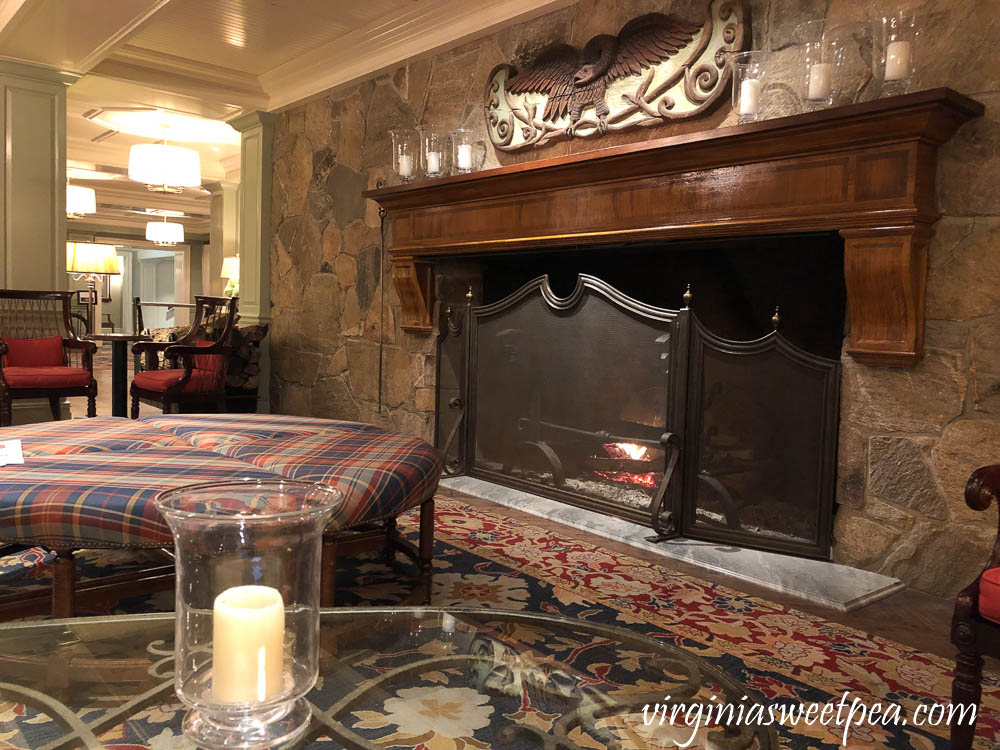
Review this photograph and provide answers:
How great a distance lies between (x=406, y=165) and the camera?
3699 mm

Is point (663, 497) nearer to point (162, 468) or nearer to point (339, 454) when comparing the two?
point (339, 454)

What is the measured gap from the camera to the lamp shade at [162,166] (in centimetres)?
526

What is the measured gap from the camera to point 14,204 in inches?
176

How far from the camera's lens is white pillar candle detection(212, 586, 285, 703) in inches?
25.7

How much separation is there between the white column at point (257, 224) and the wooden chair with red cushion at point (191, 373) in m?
0.36

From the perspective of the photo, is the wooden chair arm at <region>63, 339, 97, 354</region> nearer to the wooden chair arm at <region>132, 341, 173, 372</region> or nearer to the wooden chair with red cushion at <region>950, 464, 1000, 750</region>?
the wooden chair arm at <region>132, 341, 173, 372</region>

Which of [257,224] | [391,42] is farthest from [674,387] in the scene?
[257,224]

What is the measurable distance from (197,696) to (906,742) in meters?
1.28

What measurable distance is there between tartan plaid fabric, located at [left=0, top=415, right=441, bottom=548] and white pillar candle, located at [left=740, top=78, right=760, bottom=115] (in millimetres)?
1422

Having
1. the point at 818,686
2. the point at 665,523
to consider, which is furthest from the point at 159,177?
the point at 818,686

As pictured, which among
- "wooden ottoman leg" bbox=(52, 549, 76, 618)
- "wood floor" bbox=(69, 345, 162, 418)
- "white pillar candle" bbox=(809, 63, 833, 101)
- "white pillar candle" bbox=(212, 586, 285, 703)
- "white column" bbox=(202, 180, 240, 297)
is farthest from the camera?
"white column" bbox=(202, 180, 240, 297)

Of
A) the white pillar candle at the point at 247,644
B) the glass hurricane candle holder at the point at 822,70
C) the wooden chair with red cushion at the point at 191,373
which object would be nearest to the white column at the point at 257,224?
the wooden chair with red cushion at the point at 191,373

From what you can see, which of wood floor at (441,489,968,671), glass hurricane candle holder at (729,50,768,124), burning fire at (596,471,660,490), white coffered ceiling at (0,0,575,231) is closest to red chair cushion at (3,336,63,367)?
white coffered ceiling at (0,0,575,231)

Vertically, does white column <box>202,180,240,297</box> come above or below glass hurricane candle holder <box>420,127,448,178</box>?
above
